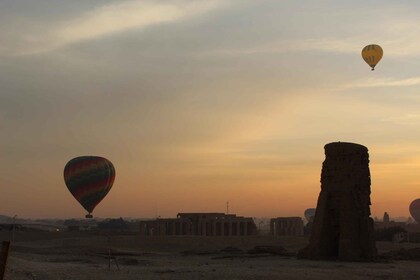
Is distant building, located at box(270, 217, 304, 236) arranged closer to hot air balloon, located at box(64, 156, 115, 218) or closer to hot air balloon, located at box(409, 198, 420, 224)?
hot air balloon, located at box(64, 156, 115, 218)

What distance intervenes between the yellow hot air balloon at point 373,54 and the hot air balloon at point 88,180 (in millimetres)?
26652

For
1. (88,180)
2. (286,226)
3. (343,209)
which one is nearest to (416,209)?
(286,226)

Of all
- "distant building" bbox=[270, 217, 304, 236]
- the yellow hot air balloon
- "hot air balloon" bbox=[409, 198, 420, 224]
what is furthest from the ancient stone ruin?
"hot air balloon" bbox=[409, 198, 420, 224]

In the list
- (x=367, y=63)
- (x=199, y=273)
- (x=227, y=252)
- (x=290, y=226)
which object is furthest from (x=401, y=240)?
(x=199, y=273)

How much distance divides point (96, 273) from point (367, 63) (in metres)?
40.9

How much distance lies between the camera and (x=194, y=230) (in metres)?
70.9

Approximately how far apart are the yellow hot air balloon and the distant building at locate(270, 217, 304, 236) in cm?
2793

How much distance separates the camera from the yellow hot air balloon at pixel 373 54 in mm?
58062

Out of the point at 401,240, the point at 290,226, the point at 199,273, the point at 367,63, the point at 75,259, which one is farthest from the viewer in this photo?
the point at 290,226

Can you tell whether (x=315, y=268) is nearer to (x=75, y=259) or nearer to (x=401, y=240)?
(x=75, y=259)

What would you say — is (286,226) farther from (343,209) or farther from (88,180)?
(343,209)

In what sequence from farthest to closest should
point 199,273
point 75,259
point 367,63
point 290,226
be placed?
point 290,226
point 367,63
point 75,259
point 199,273

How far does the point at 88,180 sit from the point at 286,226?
33984 mm

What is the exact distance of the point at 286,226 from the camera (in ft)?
260
